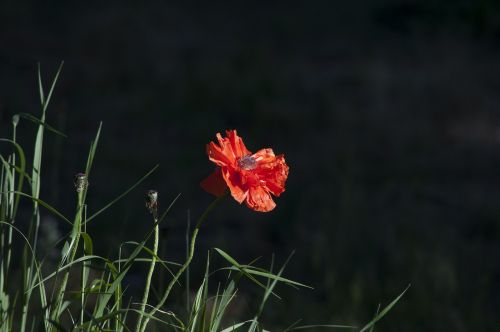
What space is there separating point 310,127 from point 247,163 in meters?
4.78

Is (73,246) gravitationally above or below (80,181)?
below

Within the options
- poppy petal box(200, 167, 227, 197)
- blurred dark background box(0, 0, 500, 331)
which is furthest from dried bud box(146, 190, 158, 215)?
blurred dark background box(0, 0, 500, 331)

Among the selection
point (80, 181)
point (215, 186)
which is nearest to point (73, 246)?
point (80, 181)

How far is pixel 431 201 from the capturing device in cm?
492

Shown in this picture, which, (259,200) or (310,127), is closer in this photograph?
(259,200)

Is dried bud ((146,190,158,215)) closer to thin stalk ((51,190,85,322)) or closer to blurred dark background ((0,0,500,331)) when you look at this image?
thin stalk ((51,190,85,322))

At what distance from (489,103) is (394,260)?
2.86 meters

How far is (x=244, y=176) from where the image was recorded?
132 cm

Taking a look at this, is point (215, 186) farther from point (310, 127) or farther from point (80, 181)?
point (310, 127)

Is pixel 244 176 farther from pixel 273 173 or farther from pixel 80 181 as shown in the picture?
pixel 80 181

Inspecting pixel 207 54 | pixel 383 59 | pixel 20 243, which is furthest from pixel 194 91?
pixel 20 243

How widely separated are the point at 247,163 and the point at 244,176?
3 centimetres

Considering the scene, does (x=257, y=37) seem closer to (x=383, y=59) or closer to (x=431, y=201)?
(x=383, y=59)

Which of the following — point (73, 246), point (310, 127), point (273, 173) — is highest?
point (273, 173)
